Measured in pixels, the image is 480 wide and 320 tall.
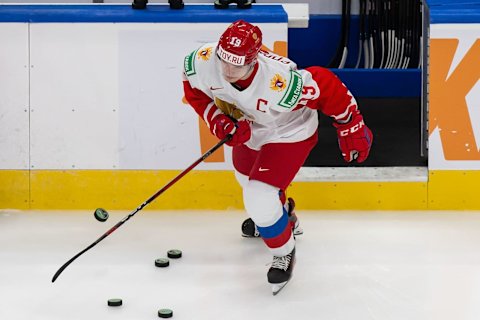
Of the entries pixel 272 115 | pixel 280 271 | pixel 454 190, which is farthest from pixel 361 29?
pixel 280 271

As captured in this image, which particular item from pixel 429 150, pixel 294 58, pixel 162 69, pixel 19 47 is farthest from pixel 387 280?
pixel 294 58

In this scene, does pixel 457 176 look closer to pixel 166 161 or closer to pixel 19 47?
pixel 166 161

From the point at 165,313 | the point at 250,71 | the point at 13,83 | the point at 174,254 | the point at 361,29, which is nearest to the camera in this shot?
the point at 165,313

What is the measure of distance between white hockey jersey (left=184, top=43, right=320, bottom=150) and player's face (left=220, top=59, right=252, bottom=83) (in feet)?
0.54

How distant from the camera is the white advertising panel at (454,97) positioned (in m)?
5.30

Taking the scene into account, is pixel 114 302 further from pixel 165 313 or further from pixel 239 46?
pixel 239 46

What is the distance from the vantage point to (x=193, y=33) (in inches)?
209

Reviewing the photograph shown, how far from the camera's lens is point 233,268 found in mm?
4270

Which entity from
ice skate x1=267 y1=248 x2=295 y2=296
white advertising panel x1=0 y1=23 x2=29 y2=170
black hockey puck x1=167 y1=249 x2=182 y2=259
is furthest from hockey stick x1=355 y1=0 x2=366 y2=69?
ice skate x1=267 y1=248 x2=295 y2=296

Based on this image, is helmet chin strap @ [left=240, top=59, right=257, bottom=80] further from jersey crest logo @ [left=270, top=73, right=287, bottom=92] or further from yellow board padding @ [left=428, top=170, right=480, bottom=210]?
yellow board padding @ [left=428, top=170, right=480, bottom=210]

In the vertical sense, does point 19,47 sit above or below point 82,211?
above

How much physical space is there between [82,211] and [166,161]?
1.67 feet

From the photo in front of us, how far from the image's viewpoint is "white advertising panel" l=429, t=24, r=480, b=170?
530 cm

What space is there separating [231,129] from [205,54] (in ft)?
1.05
